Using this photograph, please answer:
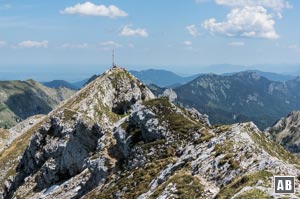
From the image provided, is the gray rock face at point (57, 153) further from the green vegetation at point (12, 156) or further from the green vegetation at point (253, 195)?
the green vegetation at point (253, 195)

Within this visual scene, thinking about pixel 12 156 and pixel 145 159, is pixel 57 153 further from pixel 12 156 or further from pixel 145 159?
pixel 145 159

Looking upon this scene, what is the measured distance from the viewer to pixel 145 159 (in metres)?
52.6

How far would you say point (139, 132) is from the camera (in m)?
59.9

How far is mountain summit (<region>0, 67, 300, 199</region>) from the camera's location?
3609 cm

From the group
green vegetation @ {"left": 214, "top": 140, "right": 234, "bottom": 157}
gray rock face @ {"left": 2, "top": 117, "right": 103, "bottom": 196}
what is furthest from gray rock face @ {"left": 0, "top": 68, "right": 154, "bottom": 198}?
green vegetation @ {"left": 214, "top": 140, "right": 234, "bottom": 157}

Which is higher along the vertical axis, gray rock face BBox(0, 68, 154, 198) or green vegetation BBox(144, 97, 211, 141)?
green vegetation BBox(144, 97, 211, 141)

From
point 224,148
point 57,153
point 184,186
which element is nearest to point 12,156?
point 57,153

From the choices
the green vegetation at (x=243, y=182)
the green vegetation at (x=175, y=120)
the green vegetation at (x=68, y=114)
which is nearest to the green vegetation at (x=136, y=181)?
the green vegetation at (x=175, y=120)

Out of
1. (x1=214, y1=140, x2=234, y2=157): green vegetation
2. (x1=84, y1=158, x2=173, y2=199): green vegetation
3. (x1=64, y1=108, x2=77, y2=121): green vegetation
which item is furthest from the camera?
(x1=64, y1=108, x2=77, y2=121): green vegetation

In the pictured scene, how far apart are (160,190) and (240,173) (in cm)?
819

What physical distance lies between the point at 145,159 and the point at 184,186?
15.2 metres

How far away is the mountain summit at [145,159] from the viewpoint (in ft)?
118

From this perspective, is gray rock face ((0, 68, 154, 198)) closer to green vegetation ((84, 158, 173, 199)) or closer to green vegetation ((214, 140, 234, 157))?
green vegetation ((84, 158, 173, 199))

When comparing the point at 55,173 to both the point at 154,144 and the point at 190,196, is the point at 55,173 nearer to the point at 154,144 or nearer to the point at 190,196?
the point at 154,144
